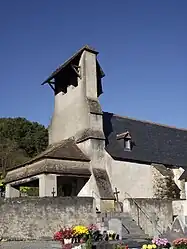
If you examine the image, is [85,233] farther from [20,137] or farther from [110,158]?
[20,137]

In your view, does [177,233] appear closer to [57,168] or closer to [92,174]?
[57,168]

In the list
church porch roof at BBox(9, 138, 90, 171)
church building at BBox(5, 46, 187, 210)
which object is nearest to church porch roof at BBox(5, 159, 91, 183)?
church building at BBox(5, 46, 187, 210)

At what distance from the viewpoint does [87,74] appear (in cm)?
3164

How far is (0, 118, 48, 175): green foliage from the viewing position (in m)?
56.8

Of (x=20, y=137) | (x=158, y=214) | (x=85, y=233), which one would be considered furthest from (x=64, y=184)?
(x=20, y=137)

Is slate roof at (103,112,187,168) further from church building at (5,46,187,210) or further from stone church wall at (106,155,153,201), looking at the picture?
stone church wall at (106,155,153,201)

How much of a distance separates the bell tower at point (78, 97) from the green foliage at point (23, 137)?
821 inches

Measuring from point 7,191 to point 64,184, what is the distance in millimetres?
5042

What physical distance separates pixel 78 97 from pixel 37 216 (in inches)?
538

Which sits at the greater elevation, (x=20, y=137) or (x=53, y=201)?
(x=20, y=137)

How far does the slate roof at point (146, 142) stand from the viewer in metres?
31.7

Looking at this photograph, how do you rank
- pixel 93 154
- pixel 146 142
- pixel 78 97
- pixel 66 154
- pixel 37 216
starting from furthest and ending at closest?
1. pixel 146 142
2. pixel 78 97
3. pixel 93 154
4. pixel 66 154
5. pixel 37 216

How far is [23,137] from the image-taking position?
63.6 metres

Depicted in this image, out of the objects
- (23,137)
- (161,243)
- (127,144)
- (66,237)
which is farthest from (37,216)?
(23,137)
